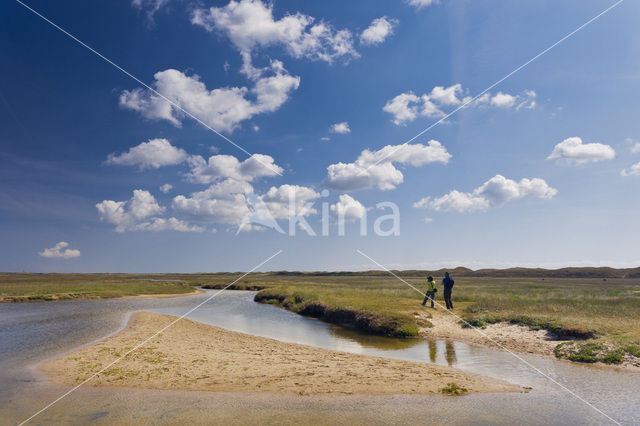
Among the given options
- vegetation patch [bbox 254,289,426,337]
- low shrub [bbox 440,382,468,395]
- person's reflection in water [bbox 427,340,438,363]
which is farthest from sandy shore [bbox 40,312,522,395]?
A: vegetation patch [bbox 254,289,426,337]

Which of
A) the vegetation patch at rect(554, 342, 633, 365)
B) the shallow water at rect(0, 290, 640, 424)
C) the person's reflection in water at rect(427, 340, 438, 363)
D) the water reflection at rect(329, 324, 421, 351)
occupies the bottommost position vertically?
the water reflection at rect(329, 324, 421, 351)

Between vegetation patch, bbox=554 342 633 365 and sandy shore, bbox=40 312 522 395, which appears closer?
sandy shore, bbox=40 312 522 395

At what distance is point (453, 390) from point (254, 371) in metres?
7.18

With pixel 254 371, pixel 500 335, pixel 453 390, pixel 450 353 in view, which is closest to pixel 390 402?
pixel 453 390

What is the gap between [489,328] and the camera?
2311 centimetres

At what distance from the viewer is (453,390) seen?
11.9 m

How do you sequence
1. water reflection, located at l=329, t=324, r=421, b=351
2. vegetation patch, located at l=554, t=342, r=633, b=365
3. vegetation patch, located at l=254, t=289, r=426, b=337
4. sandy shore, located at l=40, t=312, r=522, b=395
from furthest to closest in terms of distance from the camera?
vegetation patch, located at l=254, t=289, r=426, b=337 → water reflection, located at l=329, t=324, r=421, b=351 → vegetation patch, located at l=554, t=342, r=633, b=365 → sandy shore, located at l=40, t=312, r=522, b=395

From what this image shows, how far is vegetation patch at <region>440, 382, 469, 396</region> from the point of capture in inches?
460

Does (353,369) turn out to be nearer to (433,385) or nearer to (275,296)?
(433,385)

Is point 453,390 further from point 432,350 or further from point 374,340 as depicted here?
point 374,340

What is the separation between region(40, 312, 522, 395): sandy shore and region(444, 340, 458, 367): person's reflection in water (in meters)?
1.75

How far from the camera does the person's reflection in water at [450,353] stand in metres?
16.6

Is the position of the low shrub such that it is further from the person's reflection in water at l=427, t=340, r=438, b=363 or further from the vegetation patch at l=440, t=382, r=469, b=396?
the person's reflection in water at l=427, t=340, r=438, b=363

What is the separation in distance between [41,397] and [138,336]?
10606 mm
